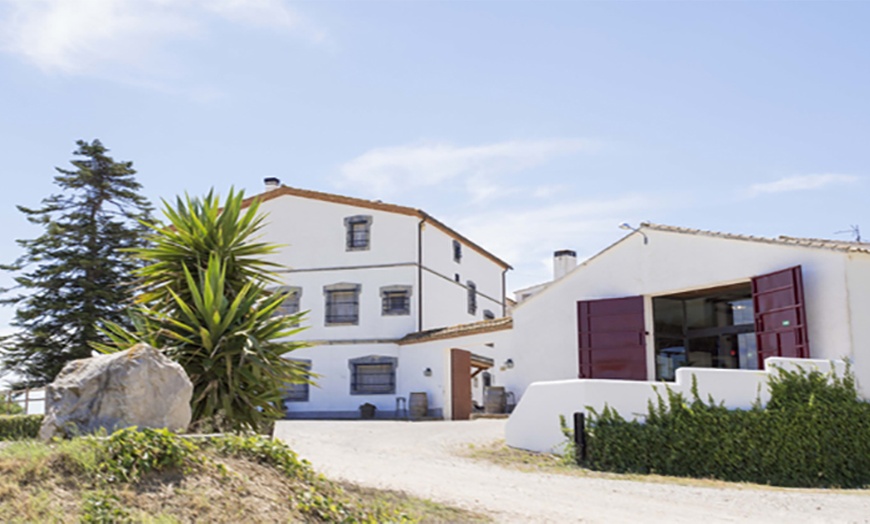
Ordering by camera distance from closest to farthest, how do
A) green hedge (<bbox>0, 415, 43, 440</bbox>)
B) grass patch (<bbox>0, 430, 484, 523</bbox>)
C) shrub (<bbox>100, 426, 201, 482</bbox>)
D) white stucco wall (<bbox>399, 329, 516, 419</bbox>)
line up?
grass patch (<bbox>0, 430, 484, 523</bbox>) → shrub (<bbox>100, 426, 201, 482</bbox>) → green hedge (<bbox>0, 415, 43, 440</bbox>) → white stucco wall (<bbox>399, 329, 516, 419</bbox>)

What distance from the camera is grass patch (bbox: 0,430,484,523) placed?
5.64 metres

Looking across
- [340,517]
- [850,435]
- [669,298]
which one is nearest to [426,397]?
[669,298]

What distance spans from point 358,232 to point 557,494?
21.5 meters

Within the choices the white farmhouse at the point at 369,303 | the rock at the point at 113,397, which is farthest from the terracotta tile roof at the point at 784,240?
the rock at the point at 113,397

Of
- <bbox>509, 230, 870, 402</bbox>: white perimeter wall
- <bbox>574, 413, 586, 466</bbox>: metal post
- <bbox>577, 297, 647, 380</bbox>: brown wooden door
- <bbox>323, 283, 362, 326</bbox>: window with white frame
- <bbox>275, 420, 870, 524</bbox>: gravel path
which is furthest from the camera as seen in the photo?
<bbox>323, 283, 362, 326</bbox>: window with white frame

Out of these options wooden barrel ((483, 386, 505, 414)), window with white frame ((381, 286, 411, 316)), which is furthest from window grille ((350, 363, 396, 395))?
wooden barrel ((483, 386, 505, 414))

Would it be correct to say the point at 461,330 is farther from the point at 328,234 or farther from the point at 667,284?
the point at 667,284

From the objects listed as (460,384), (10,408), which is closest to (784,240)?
(460,384)

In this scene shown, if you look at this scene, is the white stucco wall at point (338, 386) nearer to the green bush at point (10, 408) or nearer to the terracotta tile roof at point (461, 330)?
the terracotta tile roof at point (461, 330)

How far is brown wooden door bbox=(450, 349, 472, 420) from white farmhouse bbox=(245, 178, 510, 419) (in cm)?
3

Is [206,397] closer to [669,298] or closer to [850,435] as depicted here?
[850,435]

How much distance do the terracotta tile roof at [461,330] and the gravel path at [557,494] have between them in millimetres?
10487

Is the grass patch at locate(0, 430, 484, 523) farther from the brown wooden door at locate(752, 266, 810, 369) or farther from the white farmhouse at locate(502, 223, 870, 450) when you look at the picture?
the brown wooden door at locate(752, 266, 810, 369)

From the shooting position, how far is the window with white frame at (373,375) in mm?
29344
